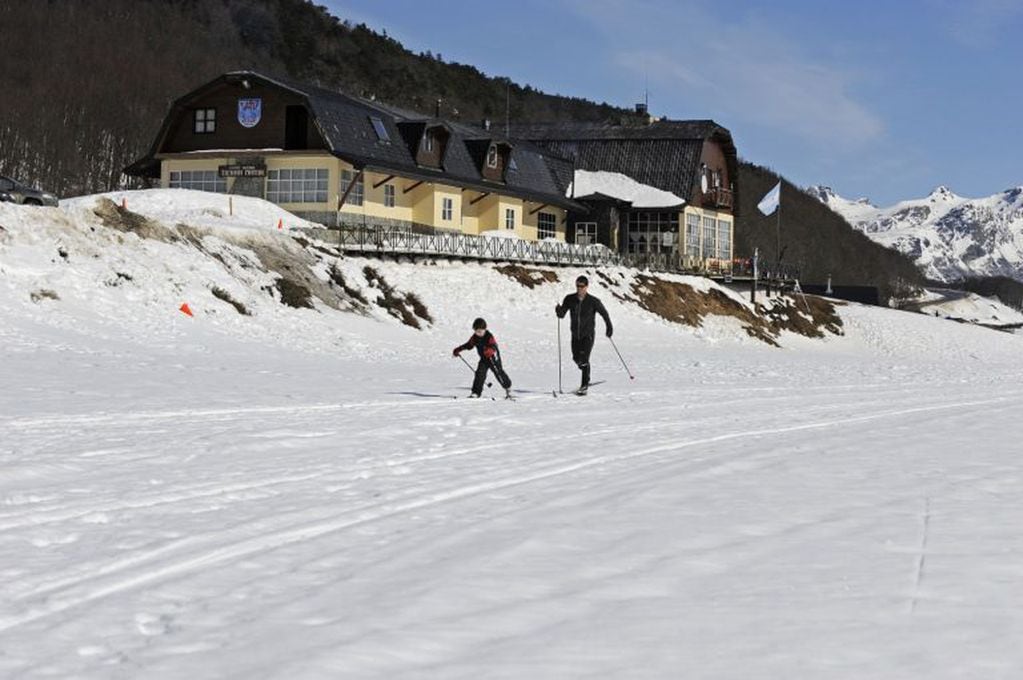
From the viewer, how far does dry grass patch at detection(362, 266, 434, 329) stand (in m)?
36.2

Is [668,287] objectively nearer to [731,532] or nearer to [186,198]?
[186,198]

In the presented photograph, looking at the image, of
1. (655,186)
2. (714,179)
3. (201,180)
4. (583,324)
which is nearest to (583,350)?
(583,324)

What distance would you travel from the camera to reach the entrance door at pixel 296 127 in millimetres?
47000

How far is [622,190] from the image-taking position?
6506 cm

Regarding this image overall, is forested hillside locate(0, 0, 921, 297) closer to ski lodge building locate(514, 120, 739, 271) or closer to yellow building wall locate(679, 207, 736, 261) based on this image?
ski lodge building locate(514, 120, 739, 271)

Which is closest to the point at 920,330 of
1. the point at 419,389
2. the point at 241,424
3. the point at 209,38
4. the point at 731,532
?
the point at 419,389

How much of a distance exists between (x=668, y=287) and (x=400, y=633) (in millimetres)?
46421

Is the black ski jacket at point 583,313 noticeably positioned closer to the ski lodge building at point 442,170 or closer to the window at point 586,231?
the ski lodge building at point 442,170

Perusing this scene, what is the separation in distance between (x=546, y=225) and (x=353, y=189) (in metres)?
16.3

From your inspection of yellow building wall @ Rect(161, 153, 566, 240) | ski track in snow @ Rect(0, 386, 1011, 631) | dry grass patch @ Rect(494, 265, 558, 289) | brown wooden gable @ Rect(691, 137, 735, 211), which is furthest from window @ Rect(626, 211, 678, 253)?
ski track in snow @ Rect(0, 386, 1011, 631)

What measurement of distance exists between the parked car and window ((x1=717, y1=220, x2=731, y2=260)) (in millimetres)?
43200

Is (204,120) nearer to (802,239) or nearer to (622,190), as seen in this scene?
(622,190)

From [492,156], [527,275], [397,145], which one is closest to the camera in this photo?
[527,275]

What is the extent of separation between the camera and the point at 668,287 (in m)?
50.8
